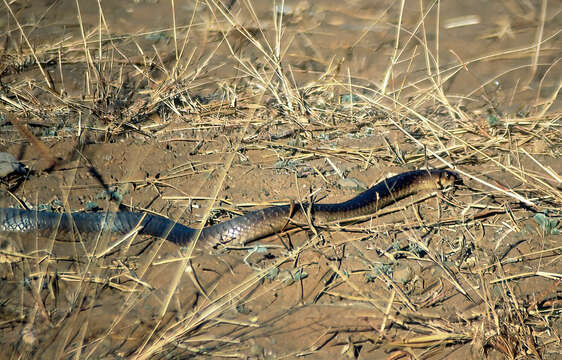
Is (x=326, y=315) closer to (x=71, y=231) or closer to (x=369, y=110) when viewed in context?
(x=71, y=231)

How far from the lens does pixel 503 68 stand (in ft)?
19.8

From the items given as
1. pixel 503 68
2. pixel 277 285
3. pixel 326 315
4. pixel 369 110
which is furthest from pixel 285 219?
pixel 503 68

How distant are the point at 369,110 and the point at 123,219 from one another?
2404 millimetres

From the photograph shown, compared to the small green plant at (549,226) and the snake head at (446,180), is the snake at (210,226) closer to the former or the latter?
the snake head at (446,180)

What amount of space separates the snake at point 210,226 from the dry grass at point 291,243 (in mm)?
90

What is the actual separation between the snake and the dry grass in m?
0.09

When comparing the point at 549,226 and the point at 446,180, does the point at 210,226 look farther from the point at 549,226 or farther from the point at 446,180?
the point at 549,226

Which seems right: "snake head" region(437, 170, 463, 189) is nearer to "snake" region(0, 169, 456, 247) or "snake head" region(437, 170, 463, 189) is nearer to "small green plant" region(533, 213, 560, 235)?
"snake" region(0, 169, 456, 247)

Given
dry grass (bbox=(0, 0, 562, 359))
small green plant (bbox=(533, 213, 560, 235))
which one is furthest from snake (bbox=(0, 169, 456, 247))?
small green plant (bbox=(533, 213, 560, 235))

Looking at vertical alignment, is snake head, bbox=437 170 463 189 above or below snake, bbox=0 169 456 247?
below

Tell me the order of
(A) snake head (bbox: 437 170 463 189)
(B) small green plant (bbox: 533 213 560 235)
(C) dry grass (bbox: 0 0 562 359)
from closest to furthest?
(C) dry grass (bbox: 0 0 562 359)
(B) small green plant (bbox: 533 213 560 235)
(A) snake head (bbox: 437 170 463 189)

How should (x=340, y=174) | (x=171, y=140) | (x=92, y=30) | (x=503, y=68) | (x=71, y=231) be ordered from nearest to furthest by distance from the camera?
(x=71, y=231), (x=340, y=174), (x=171, y=140), (x=503, y=68), (x=92, y=30)

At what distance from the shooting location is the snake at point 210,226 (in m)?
3.48

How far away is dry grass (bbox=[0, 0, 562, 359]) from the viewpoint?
257cm
